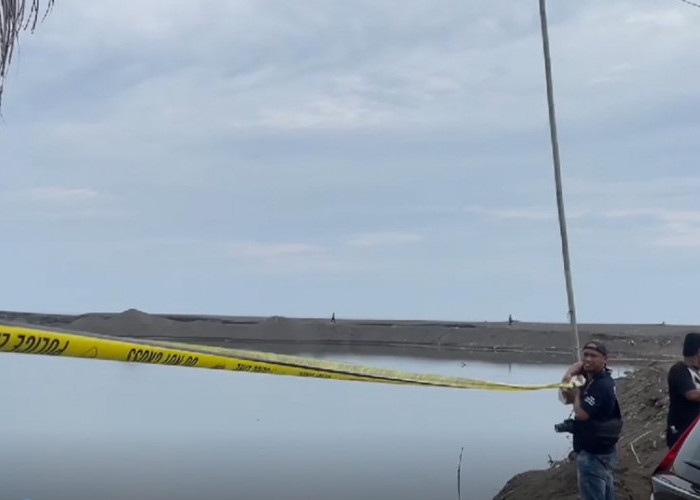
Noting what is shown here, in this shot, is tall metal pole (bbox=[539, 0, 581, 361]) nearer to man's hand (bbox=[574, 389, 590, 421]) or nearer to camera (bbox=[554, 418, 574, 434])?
camera (bbox=[554, 418, 574, 434])

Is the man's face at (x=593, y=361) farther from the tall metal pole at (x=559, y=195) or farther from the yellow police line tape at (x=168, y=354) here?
the tall metal pole at (x=559, y=195)

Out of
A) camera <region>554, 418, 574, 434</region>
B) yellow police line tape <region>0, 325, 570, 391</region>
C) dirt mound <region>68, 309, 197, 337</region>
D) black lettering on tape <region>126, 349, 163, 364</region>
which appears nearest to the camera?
yellow police line tape <region>0, 325, 570, 391</region>

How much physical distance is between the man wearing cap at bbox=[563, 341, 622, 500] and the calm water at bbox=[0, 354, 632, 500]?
5.45 meters

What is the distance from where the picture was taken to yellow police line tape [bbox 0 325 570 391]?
4.56 m

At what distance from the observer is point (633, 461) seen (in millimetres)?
10453

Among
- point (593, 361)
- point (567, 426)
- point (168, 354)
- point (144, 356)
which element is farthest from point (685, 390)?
point (144, 356)

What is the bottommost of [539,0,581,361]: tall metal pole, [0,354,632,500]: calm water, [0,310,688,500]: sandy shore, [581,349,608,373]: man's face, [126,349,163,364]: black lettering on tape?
[0,354,632,500]: calm water

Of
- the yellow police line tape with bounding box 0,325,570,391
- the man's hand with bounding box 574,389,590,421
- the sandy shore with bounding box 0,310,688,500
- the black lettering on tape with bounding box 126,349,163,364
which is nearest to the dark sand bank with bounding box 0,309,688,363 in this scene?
the sandy shore with bounding box 0,310,688,500

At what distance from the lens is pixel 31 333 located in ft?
14.9

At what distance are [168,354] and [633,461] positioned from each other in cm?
646

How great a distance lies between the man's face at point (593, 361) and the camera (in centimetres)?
754

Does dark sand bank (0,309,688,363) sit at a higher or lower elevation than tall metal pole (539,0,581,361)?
higher

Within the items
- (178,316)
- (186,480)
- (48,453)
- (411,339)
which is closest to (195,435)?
(48,453)

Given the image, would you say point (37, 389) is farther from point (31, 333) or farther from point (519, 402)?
point (31, 333)
